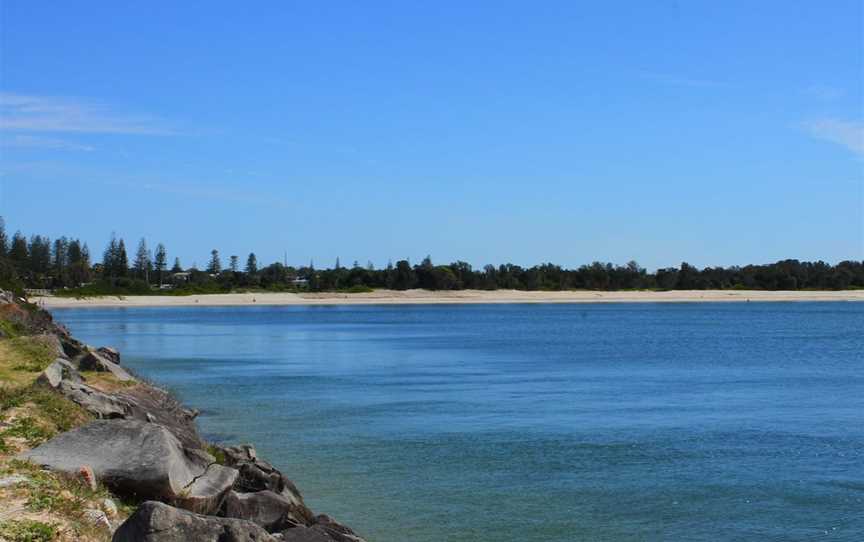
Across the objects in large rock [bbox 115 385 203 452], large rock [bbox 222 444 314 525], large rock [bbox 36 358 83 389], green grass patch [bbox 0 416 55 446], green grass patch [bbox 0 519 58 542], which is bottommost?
large rock [bbox 222 444 314 525]

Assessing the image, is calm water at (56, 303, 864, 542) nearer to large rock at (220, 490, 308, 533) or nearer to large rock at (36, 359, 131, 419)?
large rock at (220, 490, 308, 533)

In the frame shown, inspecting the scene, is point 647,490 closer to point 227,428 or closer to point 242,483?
point 242,483

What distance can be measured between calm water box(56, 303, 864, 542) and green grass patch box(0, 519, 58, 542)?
21.9ft

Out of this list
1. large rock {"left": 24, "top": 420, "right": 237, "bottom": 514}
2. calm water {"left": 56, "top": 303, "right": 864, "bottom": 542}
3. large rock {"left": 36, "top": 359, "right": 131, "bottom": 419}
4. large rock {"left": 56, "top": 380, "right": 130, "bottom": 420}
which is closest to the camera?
large rock {"left": 24, "top": 420, "right": 237, "bottom": 514}

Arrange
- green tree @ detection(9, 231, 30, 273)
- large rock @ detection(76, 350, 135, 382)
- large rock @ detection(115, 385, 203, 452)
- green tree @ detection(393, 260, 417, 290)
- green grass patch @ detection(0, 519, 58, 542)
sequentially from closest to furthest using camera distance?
green grass patch @ detection(0, 519, 58, 542), large rock @ detection(115, 385, 203, 452), large rock @ detection(76, 350, 135, 382), green tree @ detection(9, 231, 30, 273), green tree @ detection(393, 260, 417, 290)

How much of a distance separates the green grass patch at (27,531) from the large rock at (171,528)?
71cm

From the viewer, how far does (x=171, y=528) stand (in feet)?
26.3

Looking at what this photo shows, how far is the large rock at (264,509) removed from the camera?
11.3 metres

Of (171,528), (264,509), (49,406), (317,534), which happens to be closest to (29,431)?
(49,406)

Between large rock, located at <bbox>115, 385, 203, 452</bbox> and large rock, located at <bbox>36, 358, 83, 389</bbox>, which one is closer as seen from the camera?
large rock, located at <bbox>36, 358, 83, 389</bbox>

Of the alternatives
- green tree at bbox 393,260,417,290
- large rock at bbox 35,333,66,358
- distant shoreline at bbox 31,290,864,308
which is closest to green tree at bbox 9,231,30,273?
distant shoreline at bbox 31,290,864,308

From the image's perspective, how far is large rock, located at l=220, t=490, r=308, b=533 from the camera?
37.1 ft

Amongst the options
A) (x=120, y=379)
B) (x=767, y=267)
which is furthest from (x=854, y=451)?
(x=767, y=267)

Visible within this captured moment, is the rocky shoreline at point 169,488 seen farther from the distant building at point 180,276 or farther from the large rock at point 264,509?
the distant building at point 180,276
